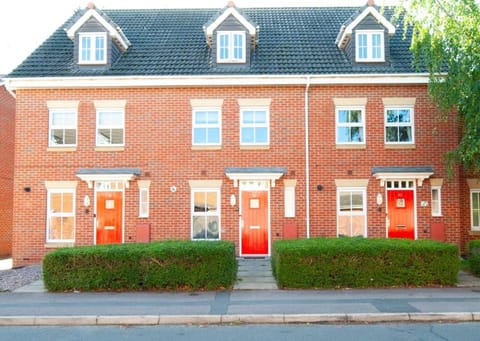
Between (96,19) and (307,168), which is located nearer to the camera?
(307,168)

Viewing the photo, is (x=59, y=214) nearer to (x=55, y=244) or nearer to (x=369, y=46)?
(x=55, y=244)

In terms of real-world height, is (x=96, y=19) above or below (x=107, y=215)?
above

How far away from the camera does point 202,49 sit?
704 inches

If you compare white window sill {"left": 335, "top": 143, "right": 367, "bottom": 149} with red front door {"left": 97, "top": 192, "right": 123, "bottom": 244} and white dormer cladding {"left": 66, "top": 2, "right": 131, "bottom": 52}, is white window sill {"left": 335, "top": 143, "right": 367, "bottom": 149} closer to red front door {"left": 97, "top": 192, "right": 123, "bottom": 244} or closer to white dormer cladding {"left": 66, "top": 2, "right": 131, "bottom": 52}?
red front door {"left": 97, "top": 192, "right": 123, "bottom": 244}

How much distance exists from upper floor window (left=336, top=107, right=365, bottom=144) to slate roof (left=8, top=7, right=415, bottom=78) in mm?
1374

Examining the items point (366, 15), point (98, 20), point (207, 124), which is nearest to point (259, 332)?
point (207, 124)

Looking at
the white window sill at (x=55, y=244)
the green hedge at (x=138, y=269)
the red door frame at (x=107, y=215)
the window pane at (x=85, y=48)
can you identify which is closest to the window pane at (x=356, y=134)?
the green hedge at (x=138, y=269)

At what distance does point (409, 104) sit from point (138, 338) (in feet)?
41.0

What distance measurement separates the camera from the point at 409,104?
52.9 ft

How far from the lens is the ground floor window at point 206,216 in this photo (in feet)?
52.7

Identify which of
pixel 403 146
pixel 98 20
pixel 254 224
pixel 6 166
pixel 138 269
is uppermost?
pixel 98 20

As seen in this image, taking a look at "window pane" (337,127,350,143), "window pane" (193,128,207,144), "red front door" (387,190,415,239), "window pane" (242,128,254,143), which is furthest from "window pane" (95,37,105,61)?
"red front door" (387,190,415,239)

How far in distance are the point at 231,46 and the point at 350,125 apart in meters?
5.13

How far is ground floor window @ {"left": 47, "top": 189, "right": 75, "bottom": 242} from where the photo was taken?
16125 millimetres
